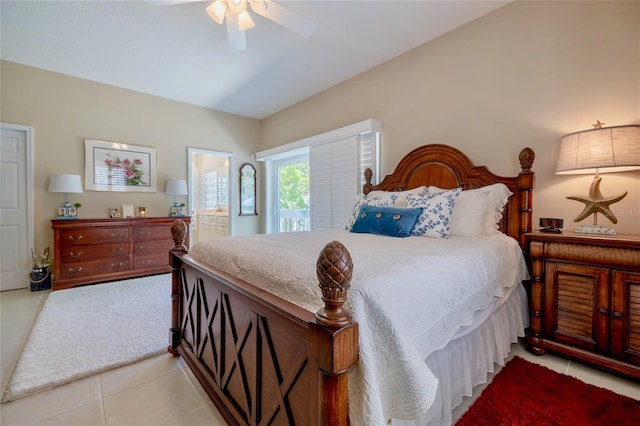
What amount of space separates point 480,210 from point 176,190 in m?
4.15

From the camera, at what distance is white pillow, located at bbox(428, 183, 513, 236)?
2.12 meters

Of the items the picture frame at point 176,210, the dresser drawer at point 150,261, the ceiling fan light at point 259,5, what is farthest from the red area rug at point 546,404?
the picture frame at point 176,210

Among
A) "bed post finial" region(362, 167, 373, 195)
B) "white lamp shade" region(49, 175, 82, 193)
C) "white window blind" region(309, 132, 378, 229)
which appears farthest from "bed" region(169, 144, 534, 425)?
"white lamp shade" region(49, 175, 82, 193)

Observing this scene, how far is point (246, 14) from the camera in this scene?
2062 mm

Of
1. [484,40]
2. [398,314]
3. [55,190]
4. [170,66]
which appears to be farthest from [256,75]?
[398,314]

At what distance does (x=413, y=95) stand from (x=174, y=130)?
12.4ft

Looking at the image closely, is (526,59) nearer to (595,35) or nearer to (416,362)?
(595,35)

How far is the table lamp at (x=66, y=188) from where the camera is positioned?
3.41 m

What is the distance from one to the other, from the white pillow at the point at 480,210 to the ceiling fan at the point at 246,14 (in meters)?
1.85

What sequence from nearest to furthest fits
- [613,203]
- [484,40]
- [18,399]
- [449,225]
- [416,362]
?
[416,362], [18,399], [613,203], [449,225], [484,40]

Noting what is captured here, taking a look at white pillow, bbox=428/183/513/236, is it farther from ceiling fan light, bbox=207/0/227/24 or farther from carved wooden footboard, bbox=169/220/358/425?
ceiling fan light, bbox=207/0/227/24

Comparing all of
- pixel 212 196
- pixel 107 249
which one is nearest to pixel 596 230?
pixel 107 249

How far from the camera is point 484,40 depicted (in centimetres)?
250

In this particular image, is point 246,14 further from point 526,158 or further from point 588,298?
point 588,298
